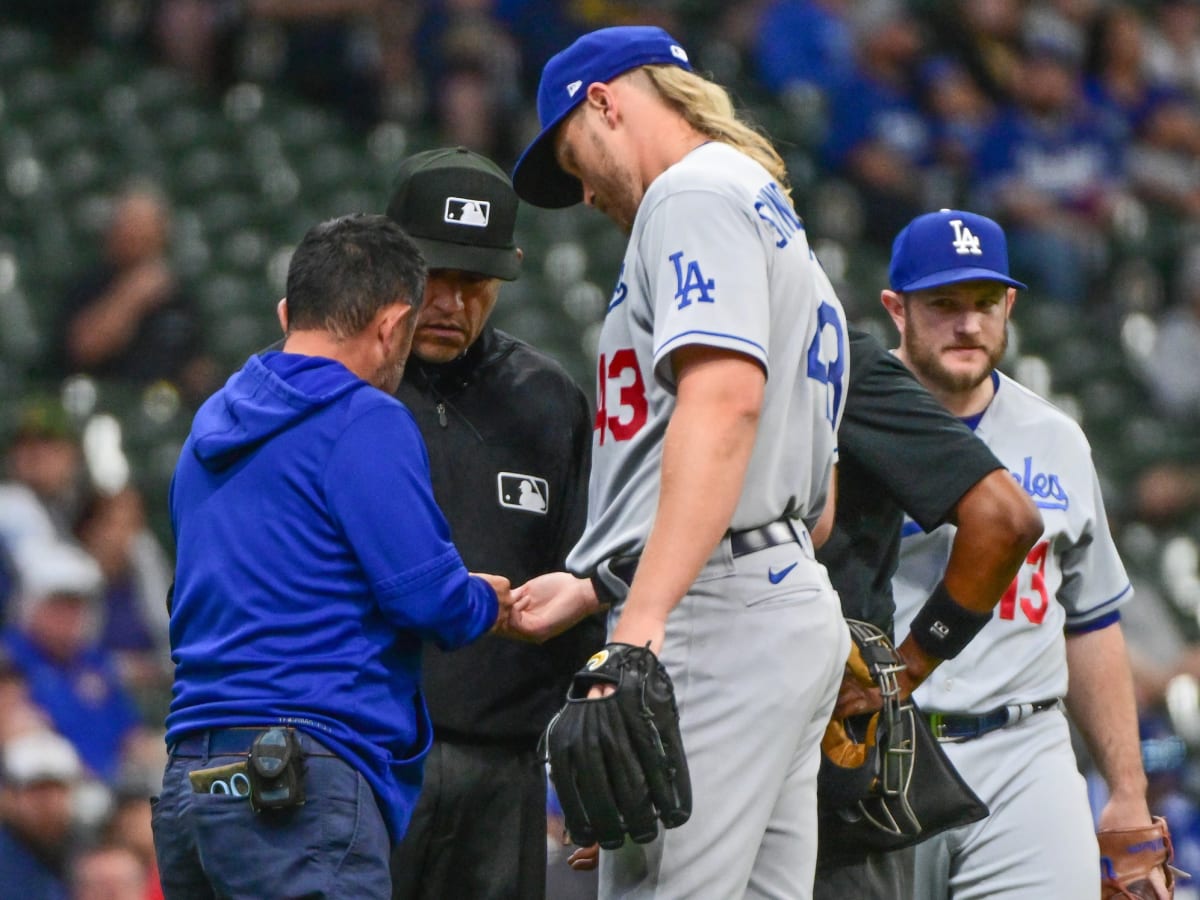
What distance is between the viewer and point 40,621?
6215mm

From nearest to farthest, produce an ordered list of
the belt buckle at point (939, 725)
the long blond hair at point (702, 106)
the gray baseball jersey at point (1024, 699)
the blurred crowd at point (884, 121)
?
the long blond hair at point (702, 106), the gray baseball jersey at point (1024, 699), the belt buckle at point (939, 725), the blurred crowd at point (884, 121)

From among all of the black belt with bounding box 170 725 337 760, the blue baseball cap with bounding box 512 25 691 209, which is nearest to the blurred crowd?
the black belt with bounding box 170 725 337 760

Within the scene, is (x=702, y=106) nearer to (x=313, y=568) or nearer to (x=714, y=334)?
(x=714, y=334)

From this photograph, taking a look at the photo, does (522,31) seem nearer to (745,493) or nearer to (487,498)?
(487,498)

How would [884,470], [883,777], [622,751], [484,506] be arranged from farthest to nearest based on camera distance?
[484,506] < [884,470] < [883,777] < [622,751]

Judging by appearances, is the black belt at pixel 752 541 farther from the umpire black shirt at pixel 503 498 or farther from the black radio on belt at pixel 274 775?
the umpire black shirt at pixel 503 498

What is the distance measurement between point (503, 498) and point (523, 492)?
4 cm

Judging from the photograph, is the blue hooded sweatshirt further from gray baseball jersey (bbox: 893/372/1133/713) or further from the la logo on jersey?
the la logo on jersey

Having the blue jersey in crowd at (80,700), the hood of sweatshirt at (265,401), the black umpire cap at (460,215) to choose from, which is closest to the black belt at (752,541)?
the hood of sweatshirt at (265,401)

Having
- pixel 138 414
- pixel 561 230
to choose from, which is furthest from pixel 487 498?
pixel 561 230

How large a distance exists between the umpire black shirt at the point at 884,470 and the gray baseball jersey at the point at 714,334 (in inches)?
16.4

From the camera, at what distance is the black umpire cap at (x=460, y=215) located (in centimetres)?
361

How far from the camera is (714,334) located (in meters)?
2.61

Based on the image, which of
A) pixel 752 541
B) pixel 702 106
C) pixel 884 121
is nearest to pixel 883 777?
pixel 752 541
